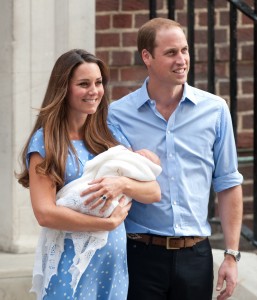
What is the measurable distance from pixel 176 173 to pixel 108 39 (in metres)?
2.20

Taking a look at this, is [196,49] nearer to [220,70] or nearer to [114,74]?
[220,70]

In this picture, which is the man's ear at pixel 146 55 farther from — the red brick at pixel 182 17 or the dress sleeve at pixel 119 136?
the red brick at pixel 182 17

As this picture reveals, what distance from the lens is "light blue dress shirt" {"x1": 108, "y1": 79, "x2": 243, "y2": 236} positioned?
470cm

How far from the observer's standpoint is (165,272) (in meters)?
4.67

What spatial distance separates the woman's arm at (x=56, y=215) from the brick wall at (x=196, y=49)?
238cm

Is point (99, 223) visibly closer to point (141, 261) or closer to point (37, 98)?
point (141, 261)

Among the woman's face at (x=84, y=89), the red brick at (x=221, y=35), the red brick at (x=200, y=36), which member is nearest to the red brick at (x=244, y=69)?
the red brick at (x=221, y=35)

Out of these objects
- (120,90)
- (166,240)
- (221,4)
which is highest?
(221,4)

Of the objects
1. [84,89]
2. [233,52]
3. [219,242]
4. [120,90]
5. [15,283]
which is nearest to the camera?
[84,89]

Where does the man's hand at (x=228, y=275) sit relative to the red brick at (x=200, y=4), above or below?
below

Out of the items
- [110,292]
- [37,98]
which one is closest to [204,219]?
[110,292]

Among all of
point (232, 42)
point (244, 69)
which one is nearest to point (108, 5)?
point (244, 69)

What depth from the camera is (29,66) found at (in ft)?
19.4

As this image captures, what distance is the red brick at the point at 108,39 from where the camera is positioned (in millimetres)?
6773
